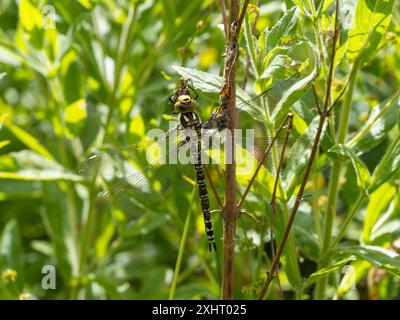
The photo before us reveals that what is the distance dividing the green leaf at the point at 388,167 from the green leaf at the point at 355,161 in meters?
0.02

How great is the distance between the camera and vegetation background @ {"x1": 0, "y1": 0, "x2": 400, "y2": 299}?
1.94 m

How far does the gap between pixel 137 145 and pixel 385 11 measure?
890 mm

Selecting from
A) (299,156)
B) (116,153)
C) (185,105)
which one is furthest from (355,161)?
(116,153)

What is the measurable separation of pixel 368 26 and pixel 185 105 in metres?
0.59

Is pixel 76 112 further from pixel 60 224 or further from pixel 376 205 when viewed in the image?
pixel 376 205

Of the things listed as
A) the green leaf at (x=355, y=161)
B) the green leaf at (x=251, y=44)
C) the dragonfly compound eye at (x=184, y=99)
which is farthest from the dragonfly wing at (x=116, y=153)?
the green leaf at (x=355, y=161)

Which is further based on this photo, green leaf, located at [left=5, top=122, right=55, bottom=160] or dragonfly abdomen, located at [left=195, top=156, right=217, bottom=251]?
green leaf, located at [left=5, top=122, right=55, bottom=160]

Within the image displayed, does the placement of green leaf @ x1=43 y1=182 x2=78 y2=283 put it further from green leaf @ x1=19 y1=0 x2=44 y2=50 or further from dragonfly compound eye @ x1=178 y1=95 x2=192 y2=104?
dragonfly compound eye @ x1=178 y1=95 x2=192 y2=104

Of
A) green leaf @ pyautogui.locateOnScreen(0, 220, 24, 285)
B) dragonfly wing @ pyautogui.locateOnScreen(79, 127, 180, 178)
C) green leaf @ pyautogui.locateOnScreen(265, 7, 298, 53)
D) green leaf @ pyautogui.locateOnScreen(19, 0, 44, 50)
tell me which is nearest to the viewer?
green leaf @ pyautogui.locateOnScreen(265, 7, 298, 53)

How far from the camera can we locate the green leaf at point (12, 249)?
104 inches

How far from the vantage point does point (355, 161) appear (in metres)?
1.89

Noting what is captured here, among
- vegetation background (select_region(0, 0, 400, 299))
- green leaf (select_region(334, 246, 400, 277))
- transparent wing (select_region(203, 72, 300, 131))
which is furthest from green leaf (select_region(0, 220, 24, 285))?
green leaf (select_region(334, 246, 400, 277))

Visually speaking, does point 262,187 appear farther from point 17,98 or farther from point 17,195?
point 17,98
